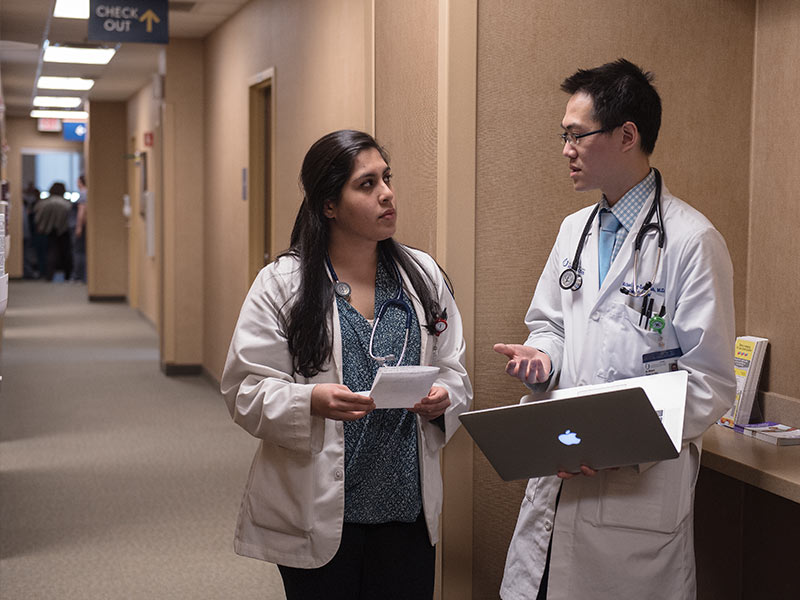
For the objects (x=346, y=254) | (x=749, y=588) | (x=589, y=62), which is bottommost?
(x=749, y=588)

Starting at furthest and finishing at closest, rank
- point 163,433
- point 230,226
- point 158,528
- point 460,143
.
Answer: point 230,226, point 163,433, point 158,528, point 460,143

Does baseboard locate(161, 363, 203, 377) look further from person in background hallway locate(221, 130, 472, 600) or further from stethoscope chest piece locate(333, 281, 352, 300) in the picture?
stethoscope chest piece locate(333, 281, 352, 300)

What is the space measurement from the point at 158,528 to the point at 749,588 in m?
2.85

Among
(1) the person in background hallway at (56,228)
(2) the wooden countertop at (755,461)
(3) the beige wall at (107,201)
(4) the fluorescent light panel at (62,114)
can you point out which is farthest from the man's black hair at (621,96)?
(1) the person in background hallway at (56,228)

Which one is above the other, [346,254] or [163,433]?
[346,254]

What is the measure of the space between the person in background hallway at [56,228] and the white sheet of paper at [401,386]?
59.7 ft

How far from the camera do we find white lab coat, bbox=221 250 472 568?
2.12 metres

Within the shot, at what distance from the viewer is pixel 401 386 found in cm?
197

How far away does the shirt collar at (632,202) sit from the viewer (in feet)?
7.61

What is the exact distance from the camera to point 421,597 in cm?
228

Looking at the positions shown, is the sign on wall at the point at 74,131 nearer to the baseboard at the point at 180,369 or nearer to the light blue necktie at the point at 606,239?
the baseboard at the point at 180,369

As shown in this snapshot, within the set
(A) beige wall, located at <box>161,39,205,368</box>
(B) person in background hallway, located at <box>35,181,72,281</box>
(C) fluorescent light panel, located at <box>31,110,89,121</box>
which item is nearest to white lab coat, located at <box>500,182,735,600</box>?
(A) beige wall, located at <box>161,39,205,368</box>

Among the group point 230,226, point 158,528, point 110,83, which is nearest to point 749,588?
point 158,528

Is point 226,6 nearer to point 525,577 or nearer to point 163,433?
point 163,433
